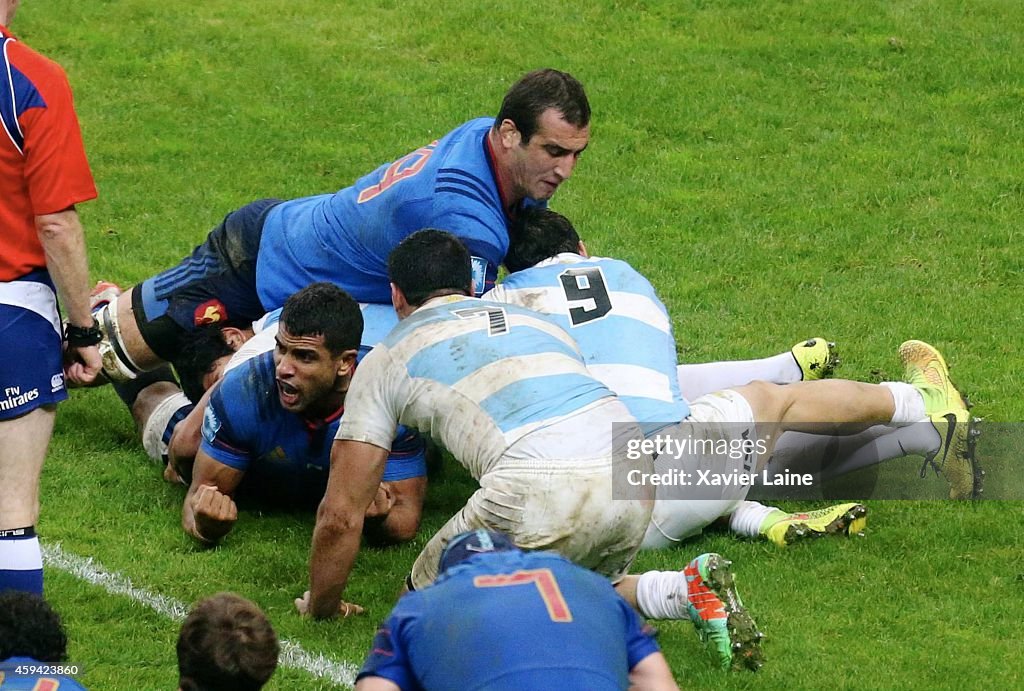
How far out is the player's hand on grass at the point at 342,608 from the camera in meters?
6.20

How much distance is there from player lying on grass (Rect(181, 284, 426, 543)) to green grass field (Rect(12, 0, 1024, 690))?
25 cm

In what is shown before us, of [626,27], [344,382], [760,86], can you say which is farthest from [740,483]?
[626,27]

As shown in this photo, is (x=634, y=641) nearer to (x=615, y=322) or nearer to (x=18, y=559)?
(x=18, y=559)

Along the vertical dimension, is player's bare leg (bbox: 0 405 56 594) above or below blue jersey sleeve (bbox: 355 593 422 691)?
below

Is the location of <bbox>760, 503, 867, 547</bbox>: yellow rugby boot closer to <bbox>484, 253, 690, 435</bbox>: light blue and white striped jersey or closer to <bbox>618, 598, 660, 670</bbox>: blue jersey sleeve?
<bbox>484, 253, 690, 435</bbox>: light blue and white striped jersey

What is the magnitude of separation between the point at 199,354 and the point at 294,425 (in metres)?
1.19

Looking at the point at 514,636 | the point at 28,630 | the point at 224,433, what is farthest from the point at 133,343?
the point at 514,636

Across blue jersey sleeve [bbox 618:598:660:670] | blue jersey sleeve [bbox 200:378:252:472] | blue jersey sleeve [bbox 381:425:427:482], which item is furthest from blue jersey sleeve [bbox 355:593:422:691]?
blue jersey sleeve [bbox 200:378:252:472]

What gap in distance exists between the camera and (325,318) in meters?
6.43

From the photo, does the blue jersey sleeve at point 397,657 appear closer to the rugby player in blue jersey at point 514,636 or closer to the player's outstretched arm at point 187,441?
the rugby player in blue jersey at point 514,636

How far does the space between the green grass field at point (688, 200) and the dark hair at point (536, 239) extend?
131 centimetres

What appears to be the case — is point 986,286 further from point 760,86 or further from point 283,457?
point 283,457

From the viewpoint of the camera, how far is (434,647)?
12.9ft

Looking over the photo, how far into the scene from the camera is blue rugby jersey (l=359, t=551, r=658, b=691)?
3.81 m
